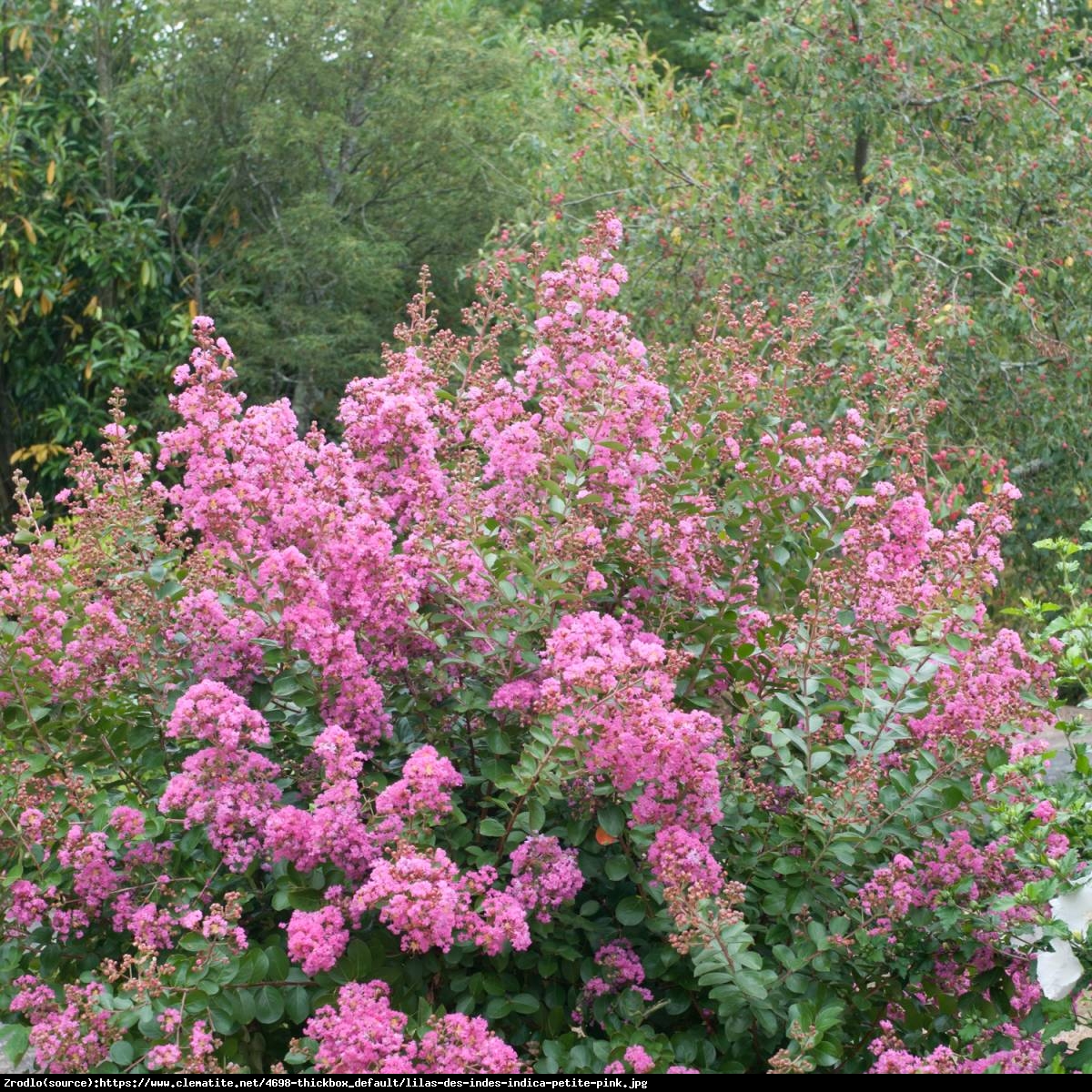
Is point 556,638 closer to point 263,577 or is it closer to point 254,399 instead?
point 263,577

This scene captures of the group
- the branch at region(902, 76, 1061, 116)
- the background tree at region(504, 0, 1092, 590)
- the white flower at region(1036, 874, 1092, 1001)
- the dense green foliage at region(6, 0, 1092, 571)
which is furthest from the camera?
the branch at region(902, 76, 1061, 116)

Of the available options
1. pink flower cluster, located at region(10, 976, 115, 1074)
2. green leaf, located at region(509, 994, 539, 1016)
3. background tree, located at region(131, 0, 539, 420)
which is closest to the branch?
background tree, located at region(131, 0, 539, 420)

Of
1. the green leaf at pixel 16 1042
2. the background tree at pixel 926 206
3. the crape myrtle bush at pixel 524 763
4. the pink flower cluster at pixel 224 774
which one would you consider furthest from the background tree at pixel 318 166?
the green leaf at pixel 16 1042

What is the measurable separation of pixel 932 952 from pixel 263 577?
53.6 inches

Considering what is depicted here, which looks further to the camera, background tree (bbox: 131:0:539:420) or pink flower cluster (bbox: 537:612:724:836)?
background tree (bbox: 131:0:539:420)

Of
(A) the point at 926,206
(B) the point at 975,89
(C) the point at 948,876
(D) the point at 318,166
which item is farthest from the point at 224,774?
(D) the point at 318,166

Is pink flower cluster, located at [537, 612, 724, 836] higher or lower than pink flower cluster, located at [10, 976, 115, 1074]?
higher

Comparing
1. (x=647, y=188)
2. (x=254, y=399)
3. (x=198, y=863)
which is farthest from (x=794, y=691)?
(x=254, y=399)

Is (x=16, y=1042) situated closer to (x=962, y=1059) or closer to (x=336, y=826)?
(x=336, y=826)

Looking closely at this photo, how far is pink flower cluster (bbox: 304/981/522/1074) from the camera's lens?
2027 mm

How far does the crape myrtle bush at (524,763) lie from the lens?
2201 millimetres

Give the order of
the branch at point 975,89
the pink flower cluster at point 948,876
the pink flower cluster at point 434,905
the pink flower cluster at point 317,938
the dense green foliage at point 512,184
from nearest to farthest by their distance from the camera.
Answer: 1. the pink flower cluster at point 434,905
2. the pink flower cluster at point 317,938
3. the pink flower cluster at point 948,876
4. the dense green foliage at point 512,184
5. the branch at point 975,89

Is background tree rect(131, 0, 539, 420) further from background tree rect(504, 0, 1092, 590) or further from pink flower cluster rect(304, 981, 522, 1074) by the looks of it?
pink flower cluster rect(304, 981, 522, 1074)

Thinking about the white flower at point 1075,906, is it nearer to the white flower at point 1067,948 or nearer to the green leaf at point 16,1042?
the white flower at point 1067,948
